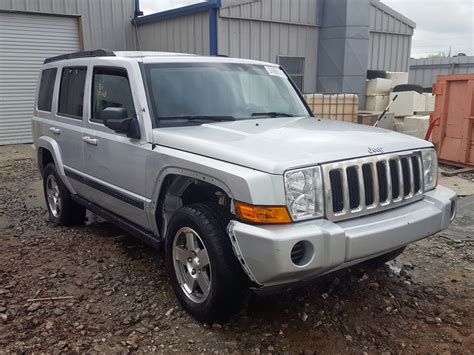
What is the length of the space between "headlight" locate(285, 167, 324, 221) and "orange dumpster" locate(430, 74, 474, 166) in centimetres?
653

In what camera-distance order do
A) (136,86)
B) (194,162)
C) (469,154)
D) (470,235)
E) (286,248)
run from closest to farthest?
(286,248) < (194,162) < (136,86) < (470,235) < (469,154)

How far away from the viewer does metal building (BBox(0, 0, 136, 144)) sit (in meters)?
12.8

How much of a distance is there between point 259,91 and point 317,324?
2163mm

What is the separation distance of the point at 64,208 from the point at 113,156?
174 cm

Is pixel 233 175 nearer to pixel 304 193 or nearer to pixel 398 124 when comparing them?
pixel 304 193

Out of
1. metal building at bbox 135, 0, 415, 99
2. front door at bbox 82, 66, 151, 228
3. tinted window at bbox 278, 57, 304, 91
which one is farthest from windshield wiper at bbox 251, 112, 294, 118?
tinted window at bbox 278, 57, 304, 91

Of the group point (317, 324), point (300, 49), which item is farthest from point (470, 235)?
point (300, 49)

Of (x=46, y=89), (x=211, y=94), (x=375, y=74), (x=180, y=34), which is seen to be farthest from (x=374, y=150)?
(x=375, y=74)

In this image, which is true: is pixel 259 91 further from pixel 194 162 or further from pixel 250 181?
pixel 250 181

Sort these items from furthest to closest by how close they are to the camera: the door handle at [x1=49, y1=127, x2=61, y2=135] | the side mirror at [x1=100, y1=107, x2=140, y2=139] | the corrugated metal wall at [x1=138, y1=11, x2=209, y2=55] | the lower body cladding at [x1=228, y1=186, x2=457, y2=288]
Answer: the corrugated metal wall at [x1=138, y1=11, x2=209, y2=55], the door handle at [x1=49, y1=127, x2=61, y2=135], the side mirror at [x1=100, y1=107, x2=140, y2=139], the lower body cladding at [x1=228, y1=186, x2=457, y2=288]

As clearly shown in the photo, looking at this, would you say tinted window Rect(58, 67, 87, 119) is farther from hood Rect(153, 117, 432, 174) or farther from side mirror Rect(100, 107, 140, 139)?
hood Rect(153, 117, 432, 174)

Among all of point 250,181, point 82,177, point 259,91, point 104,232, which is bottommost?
point 104,232

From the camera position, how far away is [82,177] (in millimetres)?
4680

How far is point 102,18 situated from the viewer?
13906 mm
